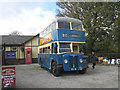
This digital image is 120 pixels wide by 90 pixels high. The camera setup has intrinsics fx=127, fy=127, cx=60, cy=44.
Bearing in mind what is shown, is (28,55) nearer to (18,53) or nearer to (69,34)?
(18,53)

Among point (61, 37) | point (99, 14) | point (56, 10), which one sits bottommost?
point (61, 37)

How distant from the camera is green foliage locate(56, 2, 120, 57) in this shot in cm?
1750

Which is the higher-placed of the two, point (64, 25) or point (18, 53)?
point (64, 25)

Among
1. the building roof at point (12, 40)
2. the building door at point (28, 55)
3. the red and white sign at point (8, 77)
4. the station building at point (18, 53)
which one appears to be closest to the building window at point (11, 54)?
the station building at point (18, 53)

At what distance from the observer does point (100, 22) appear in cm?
1847

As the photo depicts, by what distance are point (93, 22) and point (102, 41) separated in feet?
10.3

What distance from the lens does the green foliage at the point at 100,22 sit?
17.5 m

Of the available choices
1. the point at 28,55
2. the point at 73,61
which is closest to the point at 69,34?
the point at 73,61

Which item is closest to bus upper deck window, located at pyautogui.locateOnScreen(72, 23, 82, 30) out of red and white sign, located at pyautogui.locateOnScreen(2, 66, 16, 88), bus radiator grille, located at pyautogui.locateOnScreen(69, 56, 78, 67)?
bus radiator grille, located at pyautogui.locateOnScreen(69, 56, 78, 67)

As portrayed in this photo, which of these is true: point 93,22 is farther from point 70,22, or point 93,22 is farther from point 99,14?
point 70,22

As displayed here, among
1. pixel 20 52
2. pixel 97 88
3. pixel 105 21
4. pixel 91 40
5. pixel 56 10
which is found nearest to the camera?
pixel 97 88

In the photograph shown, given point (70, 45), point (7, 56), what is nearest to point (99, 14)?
point (70, 45)

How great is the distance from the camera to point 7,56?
20.3 m

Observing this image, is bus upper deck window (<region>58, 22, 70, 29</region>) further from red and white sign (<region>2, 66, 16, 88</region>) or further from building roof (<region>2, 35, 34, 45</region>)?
building roof (<region>2, 35, 34, 45</region>)
